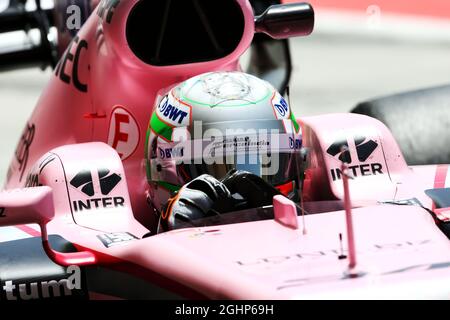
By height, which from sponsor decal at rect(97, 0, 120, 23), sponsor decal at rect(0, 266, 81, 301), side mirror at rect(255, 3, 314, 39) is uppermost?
sponsor decal at rect(97, 0, 120, 23)

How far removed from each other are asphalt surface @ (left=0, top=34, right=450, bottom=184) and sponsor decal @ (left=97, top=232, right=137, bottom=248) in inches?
179

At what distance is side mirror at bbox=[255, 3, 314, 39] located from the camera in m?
4.61

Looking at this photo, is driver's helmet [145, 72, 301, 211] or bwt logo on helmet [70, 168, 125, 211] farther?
bwt logo on helmet [70, 168, 125, 211]

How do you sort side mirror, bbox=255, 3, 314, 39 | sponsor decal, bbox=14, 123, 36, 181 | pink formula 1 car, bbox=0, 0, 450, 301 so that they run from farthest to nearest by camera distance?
1. sponsor decal, bbox=14, 123, 36, 181
2. side mirror, bbox=255, 3, 314, 39
3. pink formula 1 car, bbox=0, 0, 450, 301

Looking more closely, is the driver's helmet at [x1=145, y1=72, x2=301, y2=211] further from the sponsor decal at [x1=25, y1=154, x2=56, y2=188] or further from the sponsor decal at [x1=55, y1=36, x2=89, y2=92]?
the sponsor decal at [x1=55, y1=36, x2=89, y2=92]

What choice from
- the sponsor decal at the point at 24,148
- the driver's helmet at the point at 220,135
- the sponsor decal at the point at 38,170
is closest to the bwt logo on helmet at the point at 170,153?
the driver's helmet at the point at 220,135

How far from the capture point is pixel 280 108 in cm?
398

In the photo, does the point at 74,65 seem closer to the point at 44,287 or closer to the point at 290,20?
the point at 290,20

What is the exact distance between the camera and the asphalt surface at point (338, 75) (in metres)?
8.98

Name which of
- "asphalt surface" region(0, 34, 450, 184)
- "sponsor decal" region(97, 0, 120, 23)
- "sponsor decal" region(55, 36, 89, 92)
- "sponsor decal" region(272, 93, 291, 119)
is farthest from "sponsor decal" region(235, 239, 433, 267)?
"asphalt surface" region(0, 34, 450, 184)

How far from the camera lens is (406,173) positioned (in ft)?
13.9

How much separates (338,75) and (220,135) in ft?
20.4

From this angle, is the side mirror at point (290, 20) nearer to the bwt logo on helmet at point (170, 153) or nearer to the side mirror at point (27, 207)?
the bwt logo on helmet at point (170, 153)

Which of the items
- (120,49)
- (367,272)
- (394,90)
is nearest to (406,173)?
(120,49)
